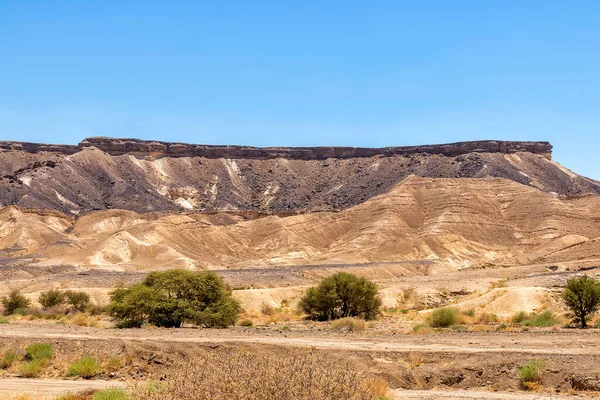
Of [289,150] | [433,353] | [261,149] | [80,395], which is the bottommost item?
[80,395]

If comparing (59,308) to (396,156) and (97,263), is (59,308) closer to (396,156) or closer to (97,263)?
(97,263)

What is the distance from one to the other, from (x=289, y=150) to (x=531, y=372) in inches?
6323

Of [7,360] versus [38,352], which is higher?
[38,352]

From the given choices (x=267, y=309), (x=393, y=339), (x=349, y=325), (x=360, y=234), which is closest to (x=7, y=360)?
(x=393, y=339)

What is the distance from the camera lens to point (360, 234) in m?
100

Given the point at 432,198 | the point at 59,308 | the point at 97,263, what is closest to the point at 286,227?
the point at 432,198

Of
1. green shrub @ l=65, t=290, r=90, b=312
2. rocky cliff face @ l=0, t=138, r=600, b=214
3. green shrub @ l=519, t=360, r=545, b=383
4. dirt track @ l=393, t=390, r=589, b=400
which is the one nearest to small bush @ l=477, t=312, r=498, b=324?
green shrub @ l=519, t=360, r=545, b=383

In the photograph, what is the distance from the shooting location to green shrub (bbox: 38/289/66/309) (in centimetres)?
4675

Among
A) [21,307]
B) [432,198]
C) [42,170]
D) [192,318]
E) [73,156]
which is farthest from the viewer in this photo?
[73,156]

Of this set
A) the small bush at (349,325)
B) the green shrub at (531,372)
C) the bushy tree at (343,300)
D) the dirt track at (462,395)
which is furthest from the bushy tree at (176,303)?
the green shrub at (531,372)

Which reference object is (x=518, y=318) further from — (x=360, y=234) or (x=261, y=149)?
(x=261, y=149)

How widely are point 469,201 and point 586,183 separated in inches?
2437

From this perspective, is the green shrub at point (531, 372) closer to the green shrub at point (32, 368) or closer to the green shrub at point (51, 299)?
the green shrub at point (32, 368)

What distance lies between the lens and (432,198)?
10875cm
